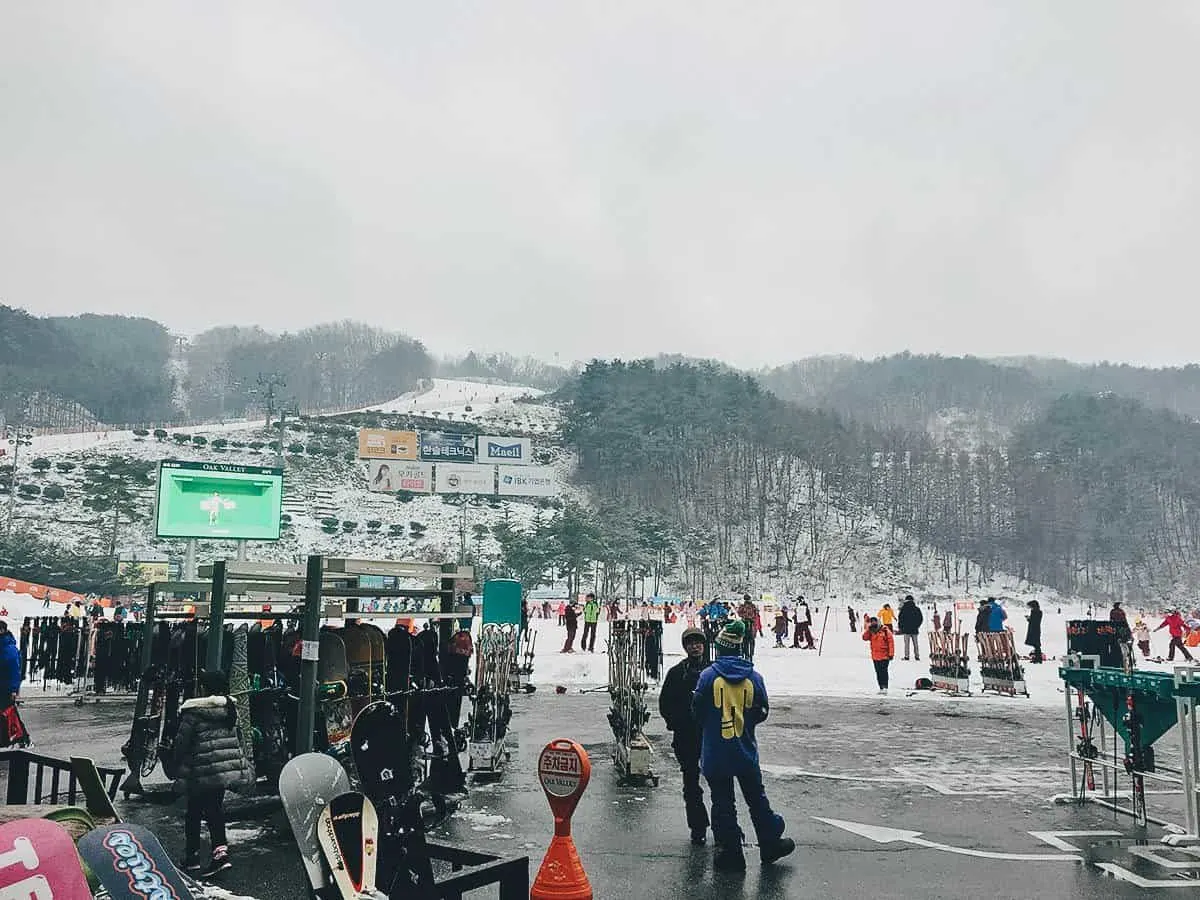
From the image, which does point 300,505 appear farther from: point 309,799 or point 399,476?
point 309,799

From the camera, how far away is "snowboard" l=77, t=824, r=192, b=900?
3.33 meters

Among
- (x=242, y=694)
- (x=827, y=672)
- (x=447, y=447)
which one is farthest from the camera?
(x=447, y=447)

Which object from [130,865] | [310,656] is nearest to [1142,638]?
[310,656]

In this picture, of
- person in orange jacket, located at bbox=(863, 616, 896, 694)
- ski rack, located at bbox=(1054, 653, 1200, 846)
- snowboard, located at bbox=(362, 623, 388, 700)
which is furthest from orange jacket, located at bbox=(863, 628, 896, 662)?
snowboard, located at bbox=(362, 623, 388, 700)

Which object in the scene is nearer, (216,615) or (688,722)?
(688,722)

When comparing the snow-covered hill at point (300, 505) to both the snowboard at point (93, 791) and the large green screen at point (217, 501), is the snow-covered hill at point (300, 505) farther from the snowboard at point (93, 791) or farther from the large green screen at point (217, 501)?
the snowboard at point (93, 791)

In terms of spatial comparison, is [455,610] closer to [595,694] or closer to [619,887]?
[619,887]

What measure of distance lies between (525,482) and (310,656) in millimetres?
83327

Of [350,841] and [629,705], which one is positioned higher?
[350,841]

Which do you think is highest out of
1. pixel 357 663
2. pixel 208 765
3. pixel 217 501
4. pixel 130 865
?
pixel 217 501

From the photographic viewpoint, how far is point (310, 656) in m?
7.77

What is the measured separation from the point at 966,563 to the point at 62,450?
8900 centimetres

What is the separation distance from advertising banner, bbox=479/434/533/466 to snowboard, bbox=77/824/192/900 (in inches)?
3447

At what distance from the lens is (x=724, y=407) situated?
103 meters
